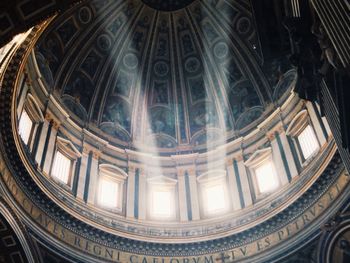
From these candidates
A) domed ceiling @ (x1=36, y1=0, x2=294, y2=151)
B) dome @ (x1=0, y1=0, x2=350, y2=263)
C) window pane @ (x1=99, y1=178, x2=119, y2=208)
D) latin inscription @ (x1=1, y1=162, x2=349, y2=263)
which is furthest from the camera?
domed ceiling @ (x1=36, y1=0, x2=294, y2=151)

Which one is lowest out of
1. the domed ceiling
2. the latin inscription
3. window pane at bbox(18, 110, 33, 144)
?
the latin inscription

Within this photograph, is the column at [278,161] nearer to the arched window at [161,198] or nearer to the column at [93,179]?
the arched window at [161,198]

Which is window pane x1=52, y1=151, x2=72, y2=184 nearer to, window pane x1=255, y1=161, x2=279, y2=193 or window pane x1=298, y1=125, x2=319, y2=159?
window pane x1=255, y1=161, x2=279, y2=193

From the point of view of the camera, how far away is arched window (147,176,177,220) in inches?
916

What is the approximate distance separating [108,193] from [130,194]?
3.16ft

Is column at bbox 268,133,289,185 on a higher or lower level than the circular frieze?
lower

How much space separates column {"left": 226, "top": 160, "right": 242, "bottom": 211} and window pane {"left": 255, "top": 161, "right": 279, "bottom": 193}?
1.02m

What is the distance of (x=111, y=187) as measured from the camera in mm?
23562

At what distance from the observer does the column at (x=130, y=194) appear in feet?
74.3

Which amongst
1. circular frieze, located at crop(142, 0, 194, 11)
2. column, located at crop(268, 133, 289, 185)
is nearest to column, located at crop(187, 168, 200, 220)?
column, located at crop(268, 133, 289, 185)

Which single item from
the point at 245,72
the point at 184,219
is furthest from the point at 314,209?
the point at 245,72

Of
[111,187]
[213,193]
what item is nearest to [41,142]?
[111,187]

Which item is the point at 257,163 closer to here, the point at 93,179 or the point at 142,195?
the point at 142,195

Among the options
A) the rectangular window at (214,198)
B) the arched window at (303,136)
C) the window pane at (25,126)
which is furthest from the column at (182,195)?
the window pane at (25,126)
